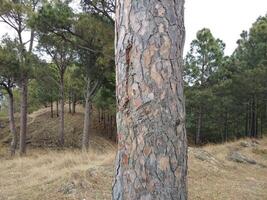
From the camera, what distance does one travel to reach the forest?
199 centimetres

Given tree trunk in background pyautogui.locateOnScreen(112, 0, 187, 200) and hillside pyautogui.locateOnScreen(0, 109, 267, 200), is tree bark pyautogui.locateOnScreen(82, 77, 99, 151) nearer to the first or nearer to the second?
hillside pyautogui.locateOnScreen(0, 109, 267, 200)

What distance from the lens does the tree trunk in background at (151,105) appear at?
6.40ft

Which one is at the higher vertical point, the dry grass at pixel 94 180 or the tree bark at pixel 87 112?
the tree bark at pixel 87 112

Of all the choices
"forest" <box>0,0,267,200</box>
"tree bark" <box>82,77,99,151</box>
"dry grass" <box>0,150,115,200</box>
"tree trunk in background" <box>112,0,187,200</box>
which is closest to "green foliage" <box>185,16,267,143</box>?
"forest" <box>0,0,267,200</box>

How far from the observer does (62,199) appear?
589 centimetres

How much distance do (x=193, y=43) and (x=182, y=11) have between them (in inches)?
820

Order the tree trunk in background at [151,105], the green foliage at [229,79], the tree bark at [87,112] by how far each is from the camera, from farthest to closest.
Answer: the green foliage at [229,79]
the tree bark at [87,112]
the tree trunk in background at [151,105]

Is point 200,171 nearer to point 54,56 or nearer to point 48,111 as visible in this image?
point 54,56

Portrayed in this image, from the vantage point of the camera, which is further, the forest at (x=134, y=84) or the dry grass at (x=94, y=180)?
the dry grass at (x=94, y=180)

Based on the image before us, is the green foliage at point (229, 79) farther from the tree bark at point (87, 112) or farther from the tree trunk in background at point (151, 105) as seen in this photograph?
the tree trunk in background at point (151, 105)

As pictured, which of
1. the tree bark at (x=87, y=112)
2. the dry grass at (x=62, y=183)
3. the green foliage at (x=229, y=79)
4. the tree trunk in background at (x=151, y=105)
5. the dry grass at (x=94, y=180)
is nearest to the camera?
the tree trunk in background at (x=151, y=105)

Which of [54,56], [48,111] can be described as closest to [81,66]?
[54,56]

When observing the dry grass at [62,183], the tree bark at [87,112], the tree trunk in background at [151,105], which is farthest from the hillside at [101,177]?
the tree bark at [87,112]

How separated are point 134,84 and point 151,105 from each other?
0.15m
